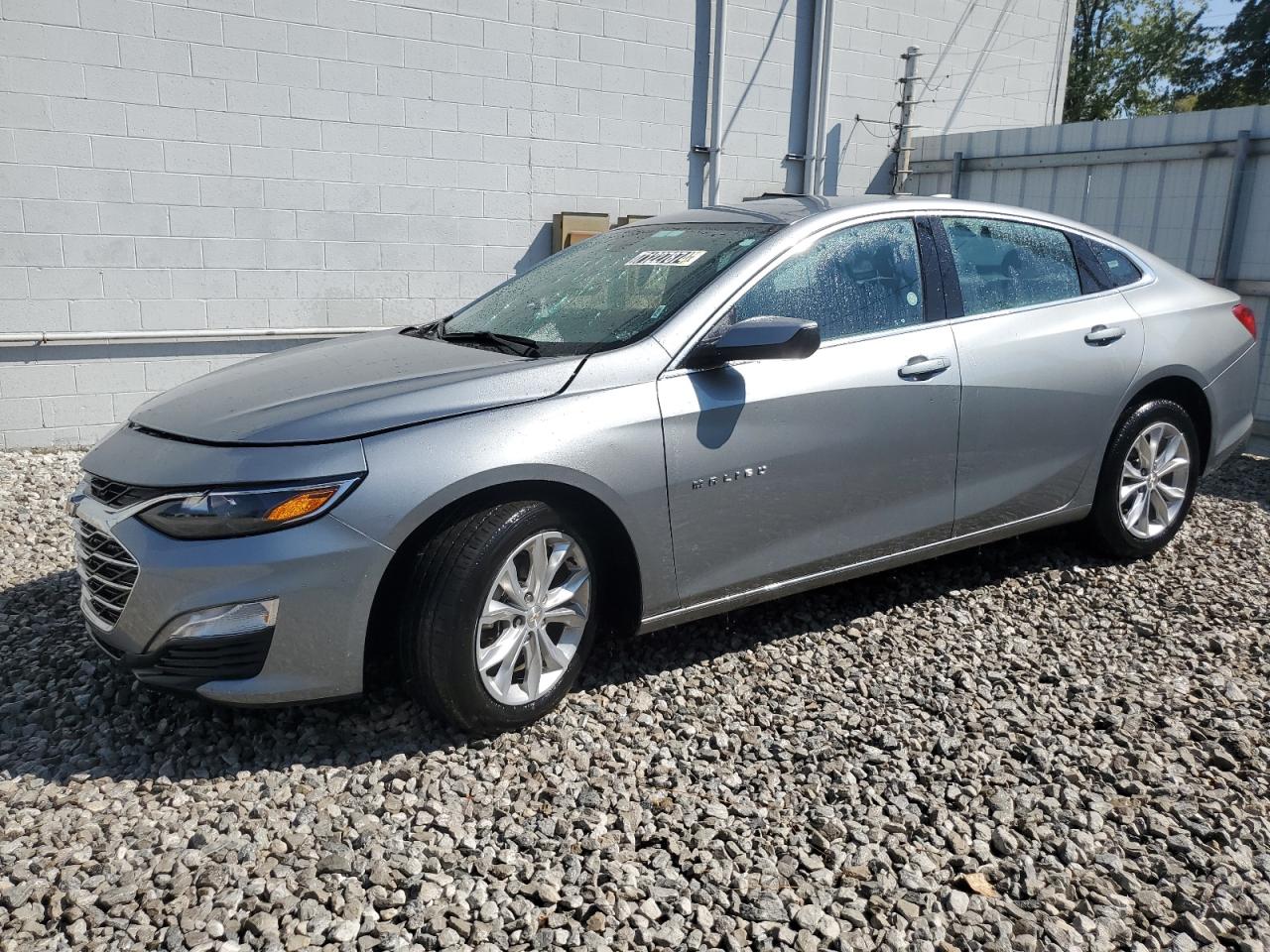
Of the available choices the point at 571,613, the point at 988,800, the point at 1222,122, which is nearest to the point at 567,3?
the point at 1222,122

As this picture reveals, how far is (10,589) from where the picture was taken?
444 centimetres

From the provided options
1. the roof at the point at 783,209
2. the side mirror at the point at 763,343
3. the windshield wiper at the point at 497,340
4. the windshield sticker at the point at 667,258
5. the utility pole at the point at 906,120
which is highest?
the utility pole at the point at 906,120

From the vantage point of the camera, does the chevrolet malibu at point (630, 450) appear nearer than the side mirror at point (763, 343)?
Yes

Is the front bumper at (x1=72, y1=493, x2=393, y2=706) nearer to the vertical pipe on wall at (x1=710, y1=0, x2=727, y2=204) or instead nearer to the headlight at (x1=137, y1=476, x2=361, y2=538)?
the headlight at (x1=137, y1=476, x2=361, y2=538)

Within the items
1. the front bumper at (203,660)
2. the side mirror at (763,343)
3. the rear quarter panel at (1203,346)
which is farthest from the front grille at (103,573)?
the rear quarter panel at (1203,346)

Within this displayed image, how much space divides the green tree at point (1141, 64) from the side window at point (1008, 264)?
30.9m

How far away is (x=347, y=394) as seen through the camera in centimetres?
A: 311

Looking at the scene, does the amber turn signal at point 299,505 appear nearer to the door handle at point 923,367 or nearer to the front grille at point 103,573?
the front grille at point 103,573

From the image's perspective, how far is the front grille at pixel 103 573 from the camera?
9.63 ft

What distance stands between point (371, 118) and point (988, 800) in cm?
653

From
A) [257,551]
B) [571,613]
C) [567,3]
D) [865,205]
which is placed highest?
[567,3]

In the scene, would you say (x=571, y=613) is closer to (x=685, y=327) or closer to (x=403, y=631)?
(x=403, y=631)

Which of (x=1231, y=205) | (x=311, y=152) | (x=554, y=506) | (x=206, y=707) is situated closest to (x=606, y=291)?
(x=554, y=506)

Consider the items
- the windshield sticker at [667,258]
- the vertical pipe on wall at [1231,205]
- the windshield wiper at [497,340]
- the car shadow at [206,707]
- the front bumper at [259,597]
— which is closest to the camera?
the front bumper at [259,597]
